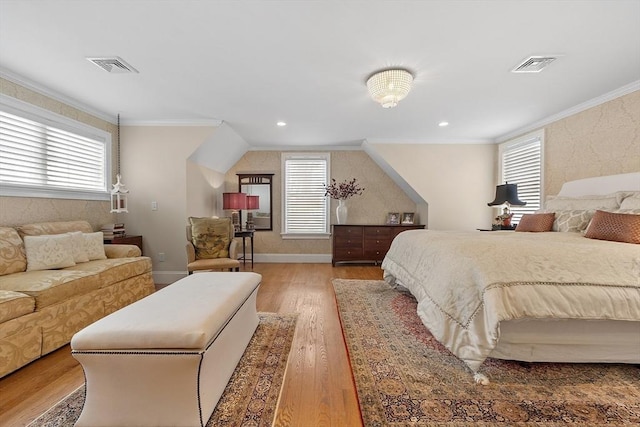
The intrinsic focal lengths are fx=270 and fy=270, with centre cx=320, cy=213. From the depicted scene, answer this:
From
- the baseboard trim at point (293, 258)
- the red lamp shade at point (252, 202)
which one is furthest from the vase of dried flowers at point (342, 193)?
the red lamp shade at point (252, 202)

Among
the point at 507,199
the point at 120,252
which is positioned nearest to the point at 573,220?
the point at 507,199

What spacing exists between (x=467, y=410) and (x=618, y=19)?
8.71ft

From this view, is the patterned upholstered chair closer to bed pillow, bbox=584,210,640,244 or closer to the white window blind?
the white window blind

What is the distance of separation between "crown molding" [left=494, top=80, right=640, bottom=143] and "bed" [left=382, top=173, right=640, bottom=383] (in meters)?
2.20

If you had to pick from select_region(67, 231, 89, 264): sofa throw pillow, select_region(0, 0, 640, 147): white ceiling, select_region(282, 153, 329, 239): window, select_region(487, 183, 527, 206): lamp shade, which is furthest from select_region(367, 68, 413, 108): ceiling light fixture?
select_region(67, 231, 89, 264): sofa throw pillow

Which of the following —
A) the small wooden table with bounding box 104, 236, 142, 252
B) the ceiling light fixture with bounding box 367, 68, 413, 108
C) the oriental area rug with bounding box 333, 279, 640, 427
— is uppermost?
the ceiling light fixture with bounding box 367, 68, 413, 108

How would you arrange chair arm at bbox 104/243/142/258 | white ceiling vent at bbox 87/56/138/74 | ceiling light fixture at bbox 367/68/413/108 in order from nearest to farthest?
white ceiling vent at bbox 87/56/138/74 < ceiling light fixture at bbox 367/68/413/108 < chair arm at bbox 104/243/142/258

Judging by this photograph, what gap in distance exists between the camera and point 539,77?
2627 mm

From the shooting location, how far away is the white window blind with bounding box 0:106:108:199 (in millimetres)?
2570

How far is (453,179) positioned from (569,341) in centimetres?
369

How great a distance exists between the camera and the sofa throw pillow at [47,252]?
2354 millimetres

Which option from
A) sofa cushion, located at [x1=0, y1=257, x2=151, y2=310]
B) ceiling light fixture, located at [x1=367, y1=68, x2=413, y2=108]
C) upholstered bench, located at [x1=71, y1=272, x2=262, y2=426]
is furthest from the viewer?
ceiling light fixture, located at [x1=367, y1=68, x2=413, y2=108]

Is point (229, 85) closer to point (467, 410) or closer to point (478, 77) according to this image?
point (478, 77)

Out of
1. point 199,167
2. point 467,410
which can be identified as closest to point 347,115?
point 199,167
